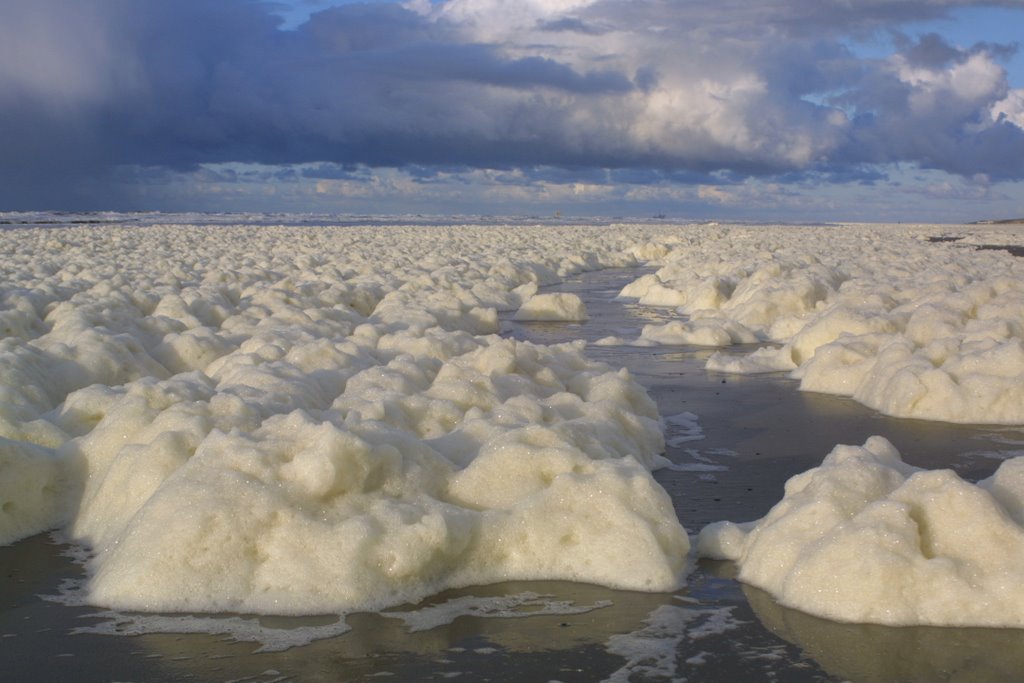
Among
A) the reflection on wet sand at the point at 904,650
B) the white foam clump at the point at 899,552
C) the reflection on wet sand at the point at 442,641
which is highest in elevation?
the white foam clump at the point at 899,552

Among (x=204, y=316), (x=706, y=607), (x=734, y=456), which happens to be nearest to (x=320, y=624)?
(x=706, y=607)

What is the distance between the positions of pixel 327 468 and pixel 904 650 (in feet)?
8.91

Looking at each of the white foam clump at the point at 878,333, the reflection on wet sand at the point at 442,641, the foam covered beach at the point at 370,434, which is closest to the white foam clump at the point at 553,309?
the white foam clump at the point at 878,333

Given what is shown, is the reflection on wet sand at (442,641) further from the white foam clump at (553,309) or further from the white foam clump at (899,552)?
the white foam clump at (553,309)

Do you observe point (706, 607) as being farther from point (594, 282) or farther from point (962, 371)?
point (594, 282)

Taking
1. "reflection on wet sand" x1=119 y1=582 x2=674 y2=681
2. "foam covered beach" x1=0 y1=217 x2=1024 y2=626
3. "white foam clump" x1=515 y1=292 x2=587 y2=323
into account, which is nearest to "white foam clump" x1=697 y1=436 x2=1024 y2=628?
"foam covered beach" x1=0 y1=217 x2=1024 y2=626

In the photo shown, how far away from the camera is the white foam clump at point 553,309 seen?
15.9 metres

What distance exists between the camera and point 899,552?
14.6 feet

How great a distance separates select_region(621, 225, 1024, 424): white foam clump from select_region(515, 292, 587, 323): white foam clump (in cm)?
191

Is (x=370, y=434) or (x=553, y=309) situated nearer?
(x=370, y=434)

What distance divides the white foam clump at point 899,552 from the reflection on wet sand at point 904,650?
8 cm

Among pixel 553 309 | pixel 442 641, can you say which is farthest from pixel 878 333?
pixel 442 641

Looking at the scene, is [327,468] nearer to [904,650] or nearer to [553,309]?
[904,650]

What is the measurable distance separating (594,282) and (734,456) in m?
17.4
